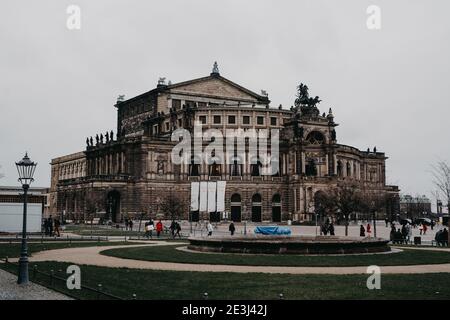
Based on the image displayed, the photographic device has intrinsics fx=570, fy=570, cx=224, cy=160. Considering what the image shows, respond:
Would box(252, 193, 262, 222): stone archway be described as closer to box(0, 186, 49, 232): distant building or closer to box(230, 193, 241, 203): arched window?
box(230, 193, 241, 203): arched window

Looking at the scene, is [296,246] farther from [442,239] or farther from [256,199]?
[256,199]

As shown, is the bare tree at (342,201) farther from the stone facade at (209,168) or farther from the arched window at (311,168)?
the arched window at (311,168)

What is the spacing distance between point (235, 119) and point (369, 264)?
268 feet

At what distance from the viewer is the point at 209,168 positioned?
339 ft

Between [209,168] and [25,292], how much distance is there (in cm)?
8570

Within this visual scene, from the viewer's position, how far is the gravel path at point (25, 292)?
16.6 metres

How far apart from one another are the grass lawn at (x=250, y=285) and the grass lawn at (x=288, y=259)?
459cm

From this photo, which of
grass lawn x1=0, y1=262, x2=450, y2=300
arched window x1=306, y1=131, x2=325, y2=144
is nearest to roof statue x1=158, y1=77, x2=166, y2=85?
arched window x1=306, y1=131, x2=325, y2=144

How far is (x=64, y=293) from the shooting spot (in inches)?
679

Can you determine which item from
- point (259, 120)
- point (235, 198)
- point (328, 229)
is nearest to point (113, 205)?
point (235, 198)

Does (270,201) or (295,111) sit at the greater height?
(295,111)

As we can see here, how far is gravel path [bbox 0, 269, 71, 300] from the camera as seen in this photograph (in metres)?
16.6
